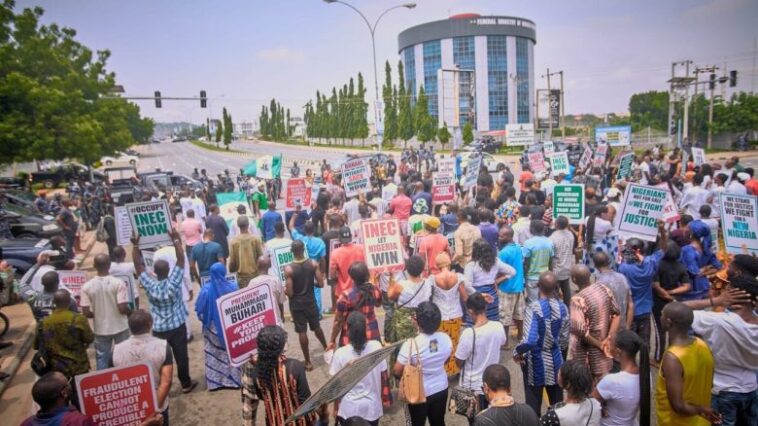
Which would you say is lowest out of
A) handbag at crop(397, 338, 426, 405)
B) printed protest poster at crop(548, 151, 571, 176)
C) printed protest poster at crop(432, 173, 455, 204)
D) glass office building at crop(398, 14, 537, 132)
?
handbag at crop(397, 338, 426, 405)

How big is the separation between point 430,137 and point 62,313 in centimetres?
6614

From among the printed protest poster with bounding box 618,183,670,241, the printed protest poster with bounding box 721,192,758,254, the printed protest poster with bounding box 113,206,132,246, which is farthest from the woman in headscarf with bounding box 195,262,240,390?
the printed protest poster with bounding box 721,192,758,254

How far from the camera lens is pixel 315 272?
7.19 metres

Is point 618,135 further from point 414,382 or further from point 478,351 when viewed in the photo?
point 414,382

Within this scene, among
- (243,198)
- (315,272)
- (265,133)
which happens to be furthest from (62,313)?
(265,133)

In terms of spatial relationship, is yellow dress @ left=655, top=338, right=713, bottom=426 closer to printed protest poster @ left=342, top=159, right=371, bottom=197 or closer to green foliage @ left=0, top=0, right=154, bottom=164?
printed protest poster @ left=342, top=159, right=371, bottom=197

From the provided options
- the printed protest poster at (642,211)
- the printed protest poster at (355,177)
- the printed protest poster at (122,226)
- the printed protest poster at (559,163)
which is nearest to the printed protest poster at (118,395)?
the printed protest poster at (122,226)

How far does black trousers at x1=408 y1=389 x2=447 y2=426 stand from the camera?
4562 millimetres

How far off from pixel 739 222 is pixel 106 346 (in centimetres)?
916

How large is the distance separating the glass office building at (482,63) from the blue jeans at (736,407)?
8529 centimetres

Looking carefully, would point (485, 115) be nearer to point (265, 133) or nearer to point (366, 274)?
point (265, 133)

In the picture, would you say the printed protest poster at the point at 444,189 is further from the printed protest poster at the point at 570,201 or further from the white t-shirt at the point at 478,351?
the white t-shirt at the point at 478,351

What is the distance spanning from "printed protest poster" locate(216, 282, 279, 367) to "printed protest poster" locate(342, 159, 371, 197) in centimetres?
815

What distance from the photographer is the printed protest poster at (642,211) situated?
289 inches
